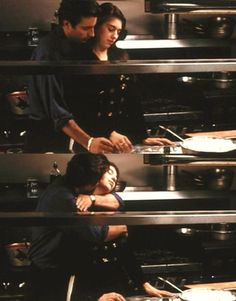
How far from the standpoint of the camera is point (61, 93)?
3564 mm

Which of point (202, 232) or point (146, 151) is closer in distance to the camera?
point (146, 151)

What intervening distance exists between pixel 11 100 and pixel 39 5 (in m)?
0.37

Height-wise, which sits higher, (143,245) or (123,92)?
(123,92)

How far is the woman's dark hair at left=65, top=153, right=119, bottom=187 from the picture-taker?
11.6 feet

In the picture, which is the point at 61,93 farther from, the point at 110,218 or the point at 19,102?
the point at 110,218

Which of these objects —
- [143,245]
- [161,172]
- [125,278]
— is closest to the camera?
[125,278]

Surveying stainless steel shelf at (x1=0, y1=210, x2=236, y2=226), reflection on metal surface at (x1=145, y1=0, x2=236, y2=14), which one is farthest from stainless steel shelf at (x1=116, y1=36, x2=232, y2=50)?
stainless steel shelf at (x1=0, y1=210, x2=236, y2=226)

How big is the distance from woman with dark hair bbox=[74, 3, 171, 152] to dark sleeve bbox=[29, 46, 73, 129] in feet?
0.30

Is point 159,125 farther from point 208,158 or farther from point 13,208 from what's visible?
point 13,208

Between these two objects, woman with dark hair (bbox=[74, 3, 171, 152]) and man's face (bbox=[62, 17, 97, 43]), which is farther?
woman with dark hair (bbox=[74, 3, 171, 152])

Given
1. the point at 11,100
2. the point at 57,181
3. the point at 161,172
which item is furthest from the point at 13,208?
the point at 161,172

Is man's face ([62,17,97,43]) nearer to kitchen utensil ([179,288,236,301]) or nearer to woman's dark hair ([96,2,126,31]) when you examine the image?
woman's dark hair ([96,2,126,31])

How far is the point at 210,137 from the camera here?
364 cm

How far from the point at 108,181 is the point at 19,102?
1.43 ft
